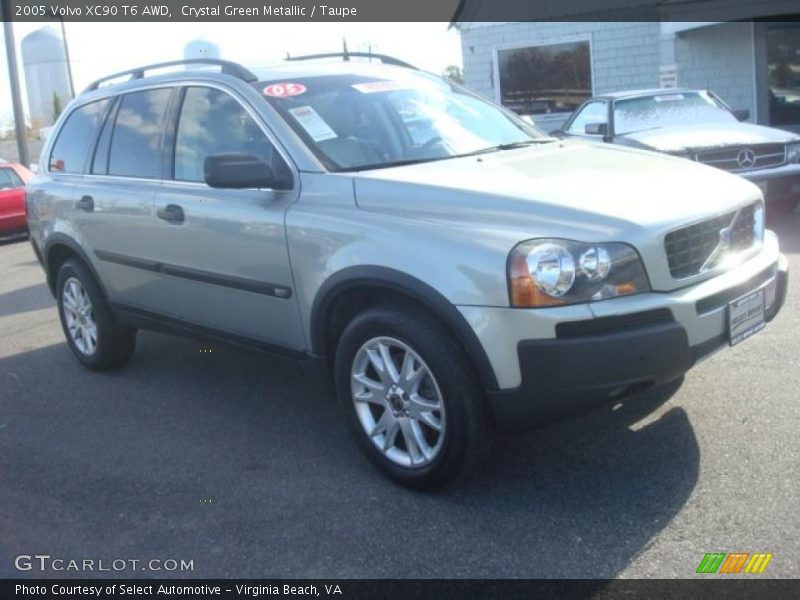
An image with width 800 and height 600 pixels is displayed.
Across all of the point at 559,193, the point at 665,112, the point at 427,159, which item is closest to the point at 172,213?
the point at 427,159

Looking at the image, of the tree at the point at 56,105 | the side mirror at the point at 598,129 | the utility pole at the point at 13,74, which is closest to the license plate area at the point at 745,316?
the side mirror at the point at 598,129

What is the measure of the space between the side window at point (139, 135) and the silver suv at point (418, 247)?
2 centimetres

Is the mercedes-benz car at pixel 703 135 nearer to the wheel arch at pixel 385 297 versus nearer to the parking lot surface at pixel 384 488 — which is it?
the parking lot surface at pixel 384 488

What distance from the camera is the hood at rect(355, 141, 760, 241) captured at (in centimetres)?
368

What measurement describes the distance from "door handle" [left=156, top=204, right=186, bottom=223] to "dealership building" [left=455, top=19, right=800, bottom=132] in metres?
13.5

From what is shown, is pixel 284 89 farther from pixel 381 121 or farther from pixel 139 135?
pixel 139 135

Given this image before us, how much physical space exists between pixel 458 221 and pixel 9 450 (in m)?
2.84

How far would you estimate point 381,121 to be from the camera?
4840 mm

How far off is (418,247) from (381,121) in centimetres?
122

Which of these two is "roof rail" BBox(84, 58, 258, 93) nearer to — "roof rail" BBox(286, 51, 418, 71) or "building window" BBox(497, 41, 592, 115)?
"roof rail" BBox(286, 51, 418, 71)

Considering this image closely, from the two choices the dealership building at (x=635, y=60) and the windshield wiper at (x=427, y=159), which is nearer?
the windshield wiper at (x=427, y=159)

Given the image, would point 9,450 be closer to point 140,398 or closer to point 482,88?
point 140,398

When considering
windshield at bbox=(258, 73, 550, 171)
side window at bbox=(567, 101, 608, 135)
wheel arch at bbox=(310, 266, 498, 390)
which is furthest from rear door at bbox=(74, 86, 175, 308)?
side window at bbox=(567, 101, 608, 135)

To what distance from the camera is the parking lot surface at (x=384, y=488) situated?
3545 millimetres
